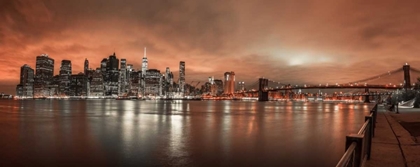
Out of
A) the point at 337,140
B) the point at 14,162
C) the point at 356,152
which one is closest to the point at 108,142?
the point at 14,162

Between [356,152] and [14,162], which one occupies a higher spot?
[356,152]

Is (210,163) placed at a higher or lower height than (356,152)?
lower

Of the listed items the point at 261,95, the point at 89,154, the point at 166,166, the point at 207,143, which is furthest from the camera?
the point at 261,95

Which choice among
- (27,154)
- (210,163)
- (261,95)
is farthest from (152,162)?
(261,95)

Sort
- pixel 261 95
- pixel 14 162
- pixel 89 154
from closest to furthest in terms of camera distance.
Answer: pixel 14 162 → pixel 89 154 → pixel 261 95

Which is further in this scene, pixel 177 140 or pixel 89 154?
pixel 177 140

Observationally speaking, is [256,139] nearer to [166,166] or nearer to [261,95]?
[166,166]

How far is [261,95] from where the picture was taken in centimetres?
15938

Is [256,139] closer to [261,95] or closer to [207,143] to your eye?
[207,143]

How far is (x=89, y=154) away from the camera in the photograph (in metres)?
14.1

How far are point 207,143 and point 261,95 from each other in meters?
144

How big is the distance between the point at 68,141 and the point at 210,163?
1048cm

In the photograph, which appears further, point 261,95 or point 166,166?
point 261,95

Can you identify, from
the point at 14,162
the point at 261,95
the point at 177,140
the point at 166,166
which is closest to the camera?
the point at 166,166
